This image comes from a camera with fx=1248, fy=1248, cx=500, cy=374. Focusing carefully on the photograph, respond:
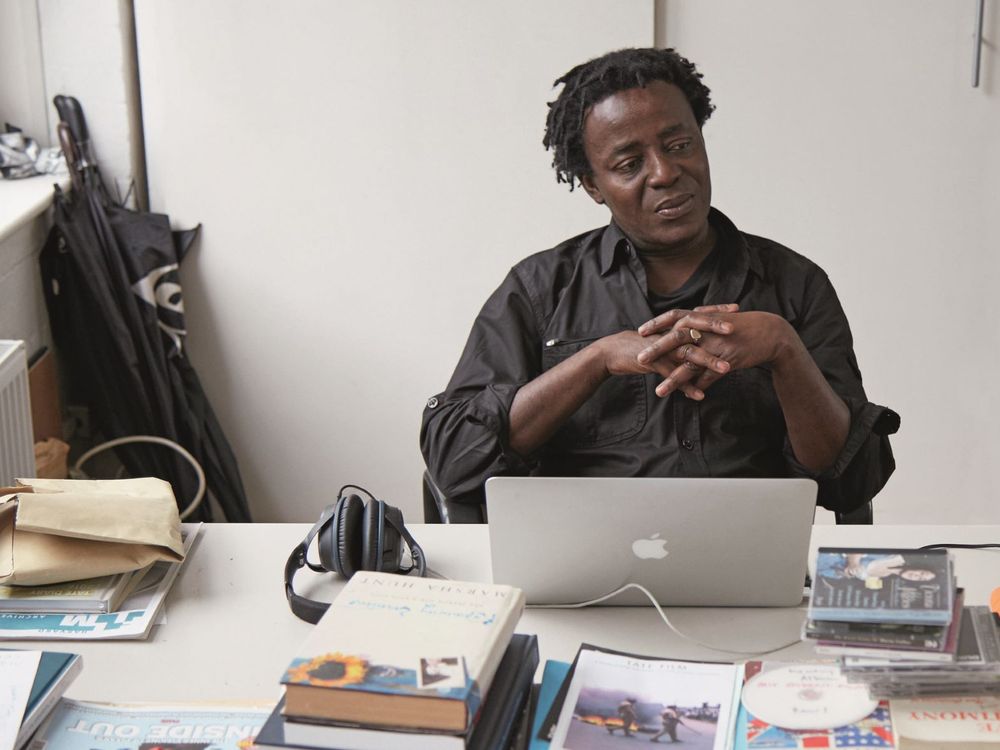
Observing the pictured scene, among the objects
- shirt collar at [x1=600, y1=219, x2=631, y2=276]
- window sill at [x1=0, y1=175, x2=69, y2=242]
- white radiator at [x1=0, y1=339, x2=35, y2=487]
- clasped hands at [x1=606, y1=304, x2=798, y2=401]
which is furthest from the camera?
window sill at [x1=0, y1=175, x2=69, y2=242]

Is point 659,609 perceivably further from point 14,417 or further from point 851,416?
point 14,417

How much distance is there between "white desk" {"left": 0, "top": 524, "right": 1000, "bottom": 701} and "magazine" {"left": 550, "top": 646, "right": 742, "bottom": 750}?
0.22ft

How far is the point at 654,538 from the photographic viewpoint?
1.37 metres

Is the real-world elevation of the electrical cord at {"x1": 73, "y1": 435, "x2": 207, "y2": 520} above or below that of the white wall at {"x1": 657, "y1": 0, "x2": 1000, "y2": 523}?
below

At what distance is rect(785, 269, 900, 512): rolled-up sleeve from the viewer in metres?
1.70

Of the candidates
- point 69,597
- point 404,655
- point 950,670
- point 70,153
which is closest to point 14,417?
point 70,153

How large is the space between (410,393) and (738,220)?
0.89 meters

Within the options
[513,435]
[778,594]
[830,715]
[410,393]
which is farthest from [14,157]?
[830,715]

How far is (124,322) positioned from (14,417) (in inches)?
19.8

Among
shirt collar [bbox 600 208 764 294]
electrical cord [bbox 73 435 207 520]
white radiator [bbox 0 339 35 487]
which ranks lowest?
electrical cord [bbox 73 435 207 520]

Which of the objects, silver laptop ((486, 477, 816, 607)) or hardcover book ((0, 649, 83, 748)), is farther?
silver laptop ((486, 477, 816, 607))

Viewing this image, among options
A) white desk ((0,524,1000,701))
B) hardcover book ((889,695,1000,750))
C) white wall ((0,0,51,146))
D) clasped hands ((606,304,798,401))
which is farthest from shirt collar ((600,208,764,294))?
white wall ((0,0,51,146))

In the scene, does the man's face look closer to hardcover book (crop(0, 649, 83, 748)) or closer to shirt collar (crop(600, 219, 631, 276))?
shirt collar (crop(600, 219, 631, 276))

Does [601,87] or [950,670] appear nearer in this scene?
[950,670]
